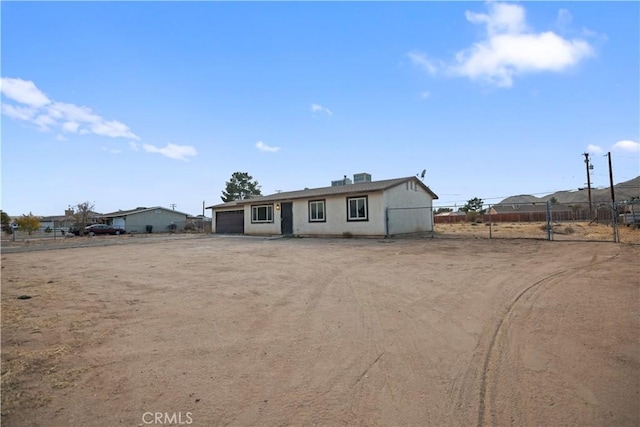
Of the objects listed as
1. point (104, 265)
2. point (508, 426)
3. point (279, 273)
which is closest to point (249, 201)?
point (104, 265)

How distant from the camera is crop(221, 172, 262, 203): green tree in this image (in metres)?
60.1

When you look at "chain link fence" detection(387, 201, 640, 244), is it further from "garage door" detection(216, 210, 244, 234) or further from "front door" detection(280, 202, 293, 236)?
"garage door" detection(216, 210, 244, 234)

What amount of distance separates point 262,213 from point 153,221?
86.5ft

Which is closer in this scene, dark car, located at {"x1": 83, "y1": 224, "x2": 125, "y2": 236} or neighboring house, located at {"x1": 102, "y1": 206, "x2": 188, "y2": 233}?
A: dark car, located at {"x1": 83, "y1": 224, "x2": 125, "y2": 236}

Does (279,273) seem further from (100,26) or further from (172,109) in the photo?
(172,109)

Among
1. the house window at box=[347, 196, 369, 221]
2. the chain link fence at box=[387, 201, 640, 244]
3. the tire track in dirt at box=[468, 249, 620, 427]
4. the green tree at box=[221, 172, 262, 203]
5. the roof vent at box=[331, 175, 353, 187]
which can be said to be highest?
the green tree at box=[221, 172, 262, 203]

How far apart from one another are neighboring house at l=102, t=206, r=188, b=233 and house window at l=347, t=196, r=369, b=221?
29224mm

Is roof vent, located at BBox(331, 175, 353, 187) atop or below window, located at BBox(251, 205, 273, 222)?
atop

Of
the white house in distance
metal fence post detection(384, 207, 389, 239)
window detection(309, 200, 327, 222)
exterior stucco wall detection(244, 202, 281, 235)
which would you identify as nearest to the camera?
metal fence post detection(384, 207, 389, 239)

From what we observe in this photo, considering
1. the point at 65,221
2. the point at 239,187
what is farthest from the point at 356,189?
the point at 65,221

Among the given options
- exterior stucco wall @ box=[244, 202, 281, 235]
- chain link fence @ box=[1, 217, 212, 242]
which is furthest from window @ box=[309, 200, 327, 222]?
chain link fence @ box=[1, 217, 212, 242]

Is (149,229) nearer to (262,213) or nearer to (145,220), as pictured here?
(145,220)

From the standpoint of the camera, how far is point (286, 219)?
2197 centimetres

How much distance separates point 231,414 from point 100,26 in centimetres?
1169
